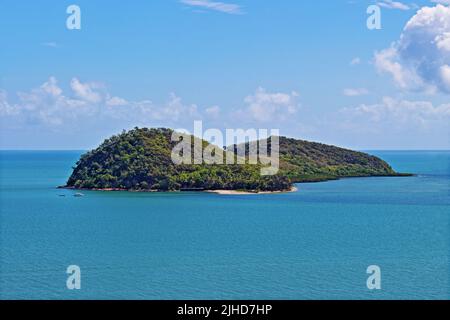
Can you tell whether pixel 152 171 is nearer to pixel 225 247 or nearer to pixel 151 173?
pixel 151 173

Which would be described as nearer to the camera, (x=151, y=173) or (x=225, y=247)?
(x=225, y=247)

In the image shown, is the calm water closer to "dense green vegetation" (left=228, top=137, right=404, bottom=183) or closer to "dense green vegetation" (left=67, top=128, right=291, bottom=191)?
"dense green vegetation" (left=67, top=128, right=291, bottom=191)

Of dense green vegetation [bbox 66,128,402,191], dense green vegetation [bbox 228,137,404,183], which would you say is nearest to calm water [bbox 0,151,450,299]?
dense green vegetation [bbox 66,128,402,191]

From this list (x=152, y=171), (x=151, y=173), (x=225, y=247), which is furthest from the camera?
(x=152, y=171)

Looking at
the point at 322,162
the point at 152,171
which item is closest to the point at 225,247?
the point at 152,171

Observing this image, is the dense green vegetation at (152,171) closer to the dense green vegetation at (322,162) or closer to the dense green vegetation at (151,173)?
the dense green vegetation at (151,173)

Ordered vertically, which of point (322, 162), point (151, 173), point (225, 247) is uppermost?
point (322, 162)

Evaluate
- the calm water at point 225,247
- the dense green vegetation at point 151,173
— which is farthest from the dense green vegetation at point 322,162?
the calm water at point 225,247
